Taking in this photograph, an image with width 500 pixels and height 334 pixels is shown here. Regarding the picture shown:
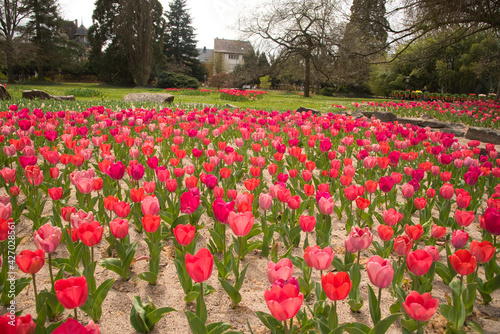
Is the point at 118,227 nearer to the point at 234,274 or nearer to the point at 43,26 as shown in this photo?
the point at 234,274

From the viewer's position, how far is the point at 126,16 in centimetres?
3366

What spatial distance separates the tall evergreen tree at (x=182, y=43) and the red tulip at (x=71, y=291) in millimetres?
51579

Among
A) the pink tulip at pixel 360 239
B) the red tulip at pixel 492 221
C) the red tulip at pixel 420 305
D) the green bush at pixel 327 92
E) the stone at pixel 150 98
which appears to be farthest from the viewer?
the green bush at pixel 327 92

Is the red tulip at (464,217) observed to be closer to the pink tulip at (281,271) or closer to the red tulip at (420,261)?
the red tulip at (420,261)

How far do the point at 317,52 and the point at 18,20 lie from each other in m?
31.0

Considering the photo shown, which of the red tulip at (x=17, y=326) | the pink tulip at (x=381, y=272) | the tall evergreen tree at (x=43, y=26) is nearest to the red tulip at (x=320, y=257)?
the pink tulip at (x=381, y=272)

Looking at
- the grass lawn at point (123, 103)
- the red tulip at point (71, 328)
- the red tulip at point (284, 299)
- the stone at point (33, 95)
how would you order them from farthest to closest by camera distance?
the stone at point (33, 95)
the grass lawn at point (123, 103)
the red tulip at point (284, 299)
the red tulip at point (71, 328)

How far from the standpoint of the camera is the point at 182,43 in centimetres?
5244

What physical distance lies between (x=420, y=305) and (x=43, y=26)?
44231 millimetres

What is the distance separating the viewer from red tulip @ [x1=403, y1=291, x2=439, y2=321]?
118 centimetres

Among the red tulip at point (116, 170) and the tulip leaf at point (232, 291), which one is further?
the red tulip at point (116, 170)

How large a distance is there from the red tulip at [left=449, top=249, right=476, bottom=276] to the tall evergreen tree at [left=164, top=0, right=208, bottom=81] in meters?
51.5

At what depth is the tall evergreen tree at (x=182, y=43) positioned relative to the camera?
51438mm

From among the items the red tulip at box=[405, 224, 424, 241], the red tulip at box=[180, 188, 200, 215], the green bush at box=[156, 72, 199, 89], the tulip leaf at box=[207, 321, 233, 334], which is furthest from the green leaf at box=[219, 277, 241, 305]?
the green bush at box=[156, 72, 199, 89]
